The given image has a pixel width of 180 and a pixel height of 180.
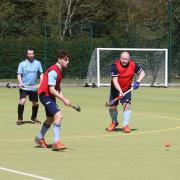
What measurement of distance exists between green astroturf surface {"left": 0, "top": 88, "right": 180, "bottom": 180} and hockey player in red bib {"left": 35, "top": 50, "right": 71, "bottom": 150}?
22 cm

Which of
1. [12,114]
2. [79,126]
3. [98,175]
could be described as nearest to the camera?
[98,175]

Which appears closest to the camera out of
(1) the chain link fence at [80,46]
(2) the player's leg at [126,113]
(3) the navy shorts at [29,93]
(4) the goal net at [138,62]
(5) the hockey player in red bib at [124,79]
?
(2) the player's leg at [126,113]

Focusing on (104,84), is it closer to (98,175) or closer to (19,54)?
(19,54)

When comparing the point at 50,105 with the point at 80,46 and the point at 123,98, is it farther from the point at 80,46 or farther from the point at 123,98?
the point at 80,46

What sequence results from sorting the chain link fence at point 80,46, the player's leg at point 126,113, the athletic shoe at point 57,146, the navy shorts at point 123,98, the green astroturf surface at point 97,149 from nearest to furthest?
1. the green astroturf surface at point 97,149
2. the athletic shoe at point 57,146
3. the player's leg at point 126,113
4. the navy shorts at point 123,98
5. the chain link fence at point 80,46

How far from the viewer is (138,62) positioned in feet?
123

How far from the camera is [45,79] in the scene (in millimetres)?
12242

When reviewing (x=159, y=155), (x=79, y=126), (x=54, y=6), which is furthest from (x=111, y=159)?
(x=54, y=6)

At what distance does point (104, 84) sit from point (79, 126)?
1976cm

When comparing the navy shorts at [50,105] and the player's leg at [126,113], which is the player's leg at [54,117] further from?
the player's leg at [126,113]

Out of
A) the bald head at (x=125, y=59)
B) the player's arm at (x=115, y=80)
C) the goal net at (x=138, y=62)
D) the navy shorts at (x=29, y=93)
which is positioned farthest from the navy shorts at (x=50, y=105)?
the goal net at (x=138, y=62)

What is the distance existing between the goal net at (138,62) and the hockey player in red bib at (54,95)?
23.7 m

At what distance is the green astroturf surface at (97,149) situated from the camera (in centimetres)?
980

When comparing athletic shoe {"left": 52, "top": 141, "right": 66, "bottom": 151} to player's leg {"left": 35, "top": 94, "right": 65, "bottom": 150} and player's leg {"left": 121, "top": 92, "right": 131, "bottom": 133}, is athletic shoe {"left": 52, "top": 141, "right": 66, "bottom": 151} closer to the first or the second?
player's leg {"left": 35, "top": 94, "right": 65, "bottom": 150}
